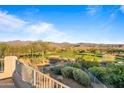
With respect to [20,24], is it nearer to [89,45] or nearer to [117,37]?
[89,45]

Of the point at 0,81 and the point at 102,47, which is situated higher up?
the point at 102,47

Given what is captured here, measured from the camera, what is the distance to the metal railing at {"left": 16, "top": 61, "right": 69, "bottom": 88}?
15.9ft

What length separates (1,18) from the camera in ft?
16.4

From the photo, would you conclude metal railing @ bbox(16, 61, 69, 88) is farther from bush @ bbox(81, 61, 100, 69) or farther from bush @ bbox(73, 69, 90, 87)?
bush @ bbox(81, 61, 100, 69)

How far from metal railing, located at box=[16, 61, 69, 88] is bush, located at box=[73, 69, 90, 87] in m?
0.36

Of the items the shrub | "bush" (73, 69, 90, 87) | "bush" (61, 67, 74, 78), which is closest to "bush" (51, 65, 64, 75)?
"bush" (61, 67, 74, 78)

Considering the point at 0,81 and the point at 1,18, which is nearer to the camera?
the point at 1,18

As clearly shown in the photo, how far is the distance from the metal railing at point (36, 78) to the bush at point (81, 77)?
36cm

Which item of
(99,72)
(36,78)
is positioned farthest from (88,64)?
(36,78)

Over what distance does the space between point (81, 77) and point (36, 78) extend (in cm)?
64

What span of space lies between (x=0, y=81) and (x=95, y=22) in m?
1.62

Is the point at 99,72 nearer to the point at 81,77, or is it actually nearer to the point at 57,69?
the point at 81,77

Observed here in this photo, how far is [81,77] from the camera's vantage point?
16.7 feet
